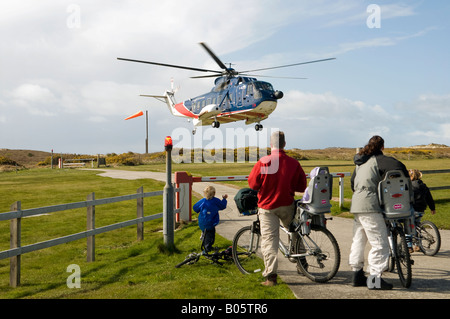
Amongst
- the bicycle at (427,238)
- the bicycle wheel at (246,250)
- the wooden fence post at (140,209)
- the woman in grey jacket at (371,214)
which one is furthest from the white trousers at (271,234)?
the wooden fence post at (140,209)

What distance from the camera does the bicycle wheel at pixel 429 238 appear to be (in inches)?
328

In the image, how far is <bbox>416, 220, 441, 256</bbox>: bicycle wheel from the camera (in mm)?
8325

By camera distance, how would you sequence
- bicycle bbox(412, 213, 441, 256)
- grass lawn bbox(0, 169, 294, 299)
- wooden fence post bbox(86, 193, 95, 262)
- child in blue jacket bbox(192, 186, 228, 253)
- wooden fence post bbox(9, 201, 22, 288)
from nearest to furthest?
grass lawn bbox(0, 169, 294, 299), child in blue jacket bbox(192, 186, 228, 253), wooden fence post bbox(9, 201, 22, 288), bicycle bbox(412, 213, 441, 256), wooden fence post bbox(86, 193, 95, 262)

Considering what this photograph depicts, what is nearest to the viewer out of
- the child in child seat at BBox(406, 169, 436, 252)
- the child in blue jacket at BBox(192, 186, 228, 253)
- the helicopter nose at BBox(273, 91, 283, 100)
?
the child in blue jacket at BBox(192, 186, 228, 253)

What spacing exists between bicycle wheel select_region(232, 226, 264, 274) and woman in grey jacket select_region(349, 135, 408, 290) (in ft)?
5.38

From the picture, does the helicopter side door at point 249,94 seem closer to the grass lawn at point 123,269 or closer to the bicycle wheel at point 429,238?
the grass lawn at point 123,269

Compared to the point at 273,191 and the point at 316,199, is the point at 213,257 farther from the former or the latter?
the point at 316,199

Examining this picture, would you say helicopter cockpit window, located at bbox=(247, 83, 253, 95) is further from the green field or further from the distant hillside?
the distant hillside

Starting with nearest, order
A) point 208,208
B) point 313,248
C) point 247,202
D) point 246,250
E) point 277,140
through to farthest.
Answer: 1. point 277,140
2. point 313,248
3. point 247,202
4. point 246,250
5. point 208,208

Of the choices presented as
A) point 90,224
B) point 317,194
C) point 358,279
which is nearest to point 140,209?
point 90,224

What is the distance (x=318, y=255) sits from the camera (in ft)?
20.3

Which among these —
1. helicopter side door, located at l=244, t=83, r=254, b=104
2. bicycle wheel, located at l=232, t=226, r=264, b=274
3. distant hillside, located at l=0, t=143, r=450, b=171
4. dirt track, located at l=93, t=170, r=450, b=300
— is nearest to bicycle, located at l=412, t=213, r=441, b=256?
dirt track, located at l=93, t=170, r=450, b=300

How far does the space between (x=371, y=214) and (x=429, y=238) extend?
3453 mm
